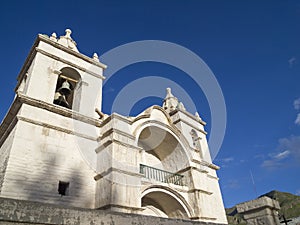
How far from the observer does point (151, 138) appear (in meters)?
13.3

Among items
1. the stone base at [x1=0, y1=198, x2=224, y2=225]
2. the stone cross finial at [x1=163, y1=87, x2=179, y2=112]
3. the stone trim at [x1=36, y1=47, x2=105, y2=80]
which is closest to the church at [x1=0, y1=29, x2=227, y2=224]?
the stone trim at [x1=36, y1=47, x2=105, y2=80]

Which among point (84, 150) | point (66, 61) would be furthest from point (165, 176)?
point (66, 61)

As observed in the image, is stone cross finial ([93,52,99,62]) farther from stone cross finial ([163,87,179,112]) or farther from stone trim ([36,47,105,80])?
stone cross finial ([163,87,179,112])

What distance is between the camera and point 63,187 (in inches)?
323

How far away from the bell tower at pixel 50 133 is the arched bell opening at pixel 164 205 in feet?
11.5

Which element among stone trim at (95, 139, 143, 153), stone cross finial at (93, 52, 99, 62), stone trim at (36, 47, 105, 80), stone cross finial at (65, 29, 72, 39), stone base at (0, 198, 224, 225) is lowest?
stone base at (0, 198, 224, 225)

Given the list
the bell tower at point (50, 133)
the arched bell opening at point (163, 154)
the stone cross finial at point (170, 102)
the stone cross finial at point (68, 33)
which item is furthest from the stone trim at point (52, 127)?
the stone cross finial at point (170, 102)

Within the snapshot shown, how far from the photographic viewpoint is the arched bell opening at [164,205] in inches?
428

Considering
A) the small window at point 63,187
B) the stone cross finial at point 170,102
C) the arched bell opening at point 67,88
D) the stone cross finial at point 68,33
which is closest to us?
the small window at point 63,187

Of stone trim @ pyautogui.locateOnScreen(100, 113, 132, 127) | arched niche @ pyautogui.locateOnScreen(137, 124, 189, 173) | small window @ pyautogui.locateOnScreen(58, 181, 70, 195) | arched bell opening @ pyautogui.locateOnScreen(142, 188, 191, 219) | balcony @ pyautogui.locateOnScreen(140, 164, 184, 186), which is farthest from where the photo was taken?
arched niche @ pyautogui.locateOnScreen(137, 124, 189, 173)

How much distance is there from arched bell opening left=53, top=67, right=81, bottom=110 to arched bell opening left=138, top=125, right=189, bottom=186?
4.00 meters

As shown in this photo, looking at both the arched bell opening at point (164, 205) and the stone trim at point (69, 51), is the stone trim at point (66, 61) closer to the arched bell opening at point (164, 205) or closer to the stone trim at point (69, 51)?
the stone trim at point (69, 51)

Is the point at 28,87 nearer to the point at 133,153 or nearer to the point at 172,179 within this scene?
the point at 133,153

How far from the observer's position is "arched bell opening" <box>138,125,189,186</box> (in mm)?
12469
